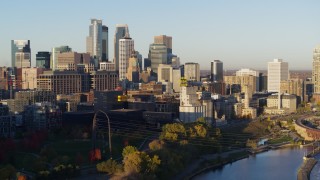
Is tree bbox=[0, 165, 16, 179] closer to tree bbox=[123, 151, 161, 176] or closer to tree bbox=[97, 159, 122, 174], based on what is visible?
tree bbox=[97, 159, 122, 174]

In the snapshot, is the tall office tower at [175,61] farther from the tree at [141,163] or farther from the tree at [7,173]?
the tree at [7,173]

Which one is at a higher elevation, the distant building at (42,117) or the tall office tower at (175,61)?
the tall office tower at (175,61)

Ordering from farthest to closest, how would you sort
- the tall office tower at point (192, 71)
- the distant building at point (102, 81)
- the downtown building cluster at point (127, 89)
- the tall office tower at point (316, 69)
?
the tall office tower at point (192, 71)
the tall office tower at point (316, 69)
the distant building at point (102, 81)
the downtown building cluster at point (127, 89)

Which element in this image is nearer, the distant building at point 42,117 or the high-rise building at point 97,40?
the distant building at point 42,117

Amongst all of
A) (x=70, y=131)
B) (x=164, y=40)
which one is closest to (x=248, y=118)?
(x=70, y=131)

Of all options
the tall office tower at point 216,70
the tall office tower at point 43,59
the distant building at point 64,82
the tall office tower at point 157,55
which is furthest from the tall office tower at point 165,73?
the distant building at point 64,82

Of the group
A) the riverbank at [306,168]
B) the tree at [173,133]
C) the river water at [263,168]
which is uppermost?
the tree at [173,133]

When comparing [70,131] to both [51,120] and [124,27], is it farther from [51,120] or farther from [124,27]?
[124,27]
